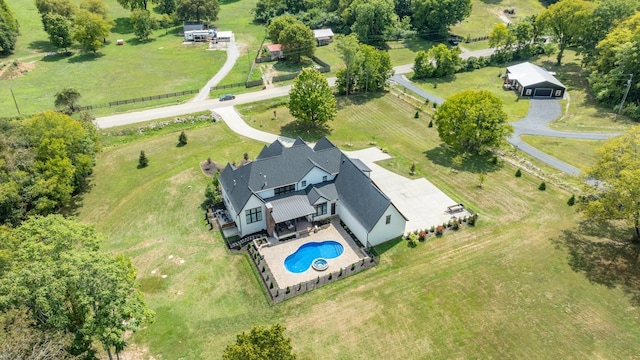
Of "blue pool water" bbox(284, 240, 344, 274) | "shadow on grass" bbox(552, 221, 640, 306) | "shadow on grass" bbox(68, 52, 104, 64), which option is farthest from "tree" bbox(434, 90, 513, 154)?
"shadow on grass" bbox(68, 52, 104, 64)

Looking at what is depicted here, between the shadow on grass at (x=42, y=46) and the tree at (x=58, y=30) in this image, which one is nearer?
the tree at (x=58, y=30)

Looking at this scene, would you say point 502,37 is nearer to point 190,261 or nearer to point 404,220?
point 404,220

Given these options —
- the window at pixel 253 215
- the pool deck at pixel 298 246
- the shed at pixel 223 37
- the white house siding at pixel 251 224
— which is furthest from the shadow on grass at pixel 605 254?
the shed at pixel 223 37

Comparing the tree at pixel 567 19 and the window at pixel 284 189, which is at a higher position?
the tree at pixel 567 19

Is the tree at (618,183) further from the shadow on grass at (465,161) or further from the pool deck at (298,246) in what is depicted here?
the pool deck at (298,246)

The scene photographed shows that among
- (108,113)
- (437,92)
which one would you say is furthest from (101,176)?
(437,92)

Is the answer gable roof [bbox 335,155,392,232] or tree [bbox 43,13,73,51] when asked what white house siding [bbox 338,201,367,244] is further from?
tree [bbox 43,13,73,51]

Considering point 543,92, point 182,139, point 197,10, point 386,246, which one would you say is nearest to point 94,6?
point 197,10
